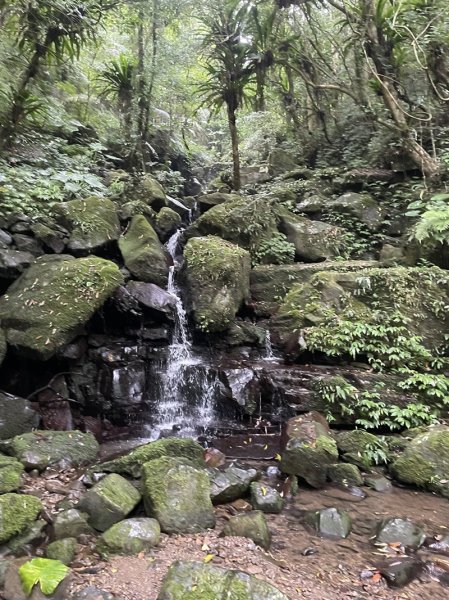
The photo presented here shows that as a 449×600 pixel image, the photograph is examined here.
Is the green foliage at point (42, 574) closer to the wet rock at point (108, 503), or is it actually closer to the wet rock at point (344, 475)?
the wet rock at point (108, 503)

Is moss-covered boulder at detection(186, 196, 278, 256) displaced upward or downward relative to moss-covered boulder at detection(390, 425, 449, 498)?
upward

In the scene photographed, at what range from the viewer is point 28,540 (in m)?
3.27

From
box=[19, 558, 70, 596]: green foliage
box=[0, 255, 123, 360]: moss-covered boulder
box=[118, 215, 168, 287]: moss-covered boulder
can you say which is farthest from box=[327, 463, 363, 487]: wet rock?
box=[118, 215, 168, 287]: moss-covered boulder

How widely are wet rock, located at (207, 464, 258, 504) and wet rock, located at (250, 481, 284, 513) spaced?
11 cm

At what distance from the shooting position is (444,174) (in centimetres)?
883

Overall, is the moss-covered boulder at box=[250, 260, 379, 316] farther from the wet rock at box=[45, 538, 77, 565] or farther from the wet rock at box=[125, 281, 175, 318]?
the wet rock at box=[45, 538, 77, 565]

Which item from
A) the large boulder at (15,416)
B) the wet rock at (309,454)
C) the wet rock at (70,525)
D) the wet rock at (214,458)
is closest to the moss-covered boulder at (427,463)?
Answer: the wet rock at (309,454)

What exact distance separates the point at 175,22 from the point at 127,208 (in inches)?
259

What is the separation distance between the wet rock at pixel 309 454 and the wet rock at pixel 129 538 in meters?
1.85

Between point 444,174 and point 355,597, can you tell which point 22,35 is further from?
point 355,597

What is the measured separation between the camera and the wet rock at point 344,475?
4723 mm

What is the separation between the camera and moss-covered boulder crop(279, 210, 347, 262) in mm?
9438

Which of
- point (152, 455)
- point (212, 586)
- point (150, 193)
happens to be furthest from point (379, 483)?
point (150, 193)

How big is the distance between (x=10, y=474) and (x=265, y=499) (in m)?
2.45
